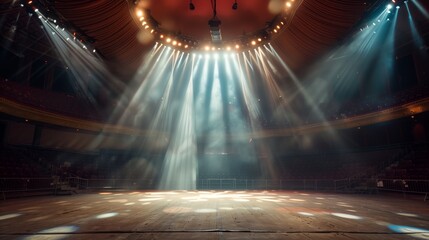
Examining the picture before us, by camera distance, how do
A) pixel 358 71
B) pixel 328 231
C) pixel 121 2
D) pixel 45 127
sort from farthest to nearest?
1. pixel 358 71
2. pixel 45 127
3. pixel 121 2
4. pixel 328 231

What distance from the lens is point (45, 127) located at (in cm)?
1822

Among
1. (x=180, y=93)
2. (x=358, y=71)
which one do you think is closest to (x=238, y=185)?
(x=180, y=93)

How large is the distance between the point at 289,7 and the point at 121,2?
6430 millimetres

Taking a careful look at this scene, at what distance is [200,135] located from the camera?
23.2 metres

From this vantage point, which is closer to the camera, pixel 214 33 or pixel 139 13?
pixel 139 13

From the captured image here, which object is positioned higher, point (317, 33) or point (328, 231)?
point (317, 33)

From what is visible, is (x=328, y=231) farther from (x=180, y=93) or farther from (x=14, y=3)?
(x=180, y=93)

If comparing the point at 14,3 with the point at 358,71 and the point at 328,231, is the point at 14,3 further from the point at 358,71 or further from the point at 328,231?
the point at 358,71

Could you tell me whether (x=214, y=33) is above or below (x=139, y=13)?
below

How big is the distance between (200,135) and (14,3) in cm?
1612

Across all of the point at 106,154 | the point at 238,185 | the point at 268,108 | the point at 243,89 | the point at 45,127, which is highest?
the point at 243,89

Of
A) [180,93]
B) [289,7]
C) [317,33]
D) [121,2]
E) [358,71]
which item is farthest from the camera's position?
[180,93]

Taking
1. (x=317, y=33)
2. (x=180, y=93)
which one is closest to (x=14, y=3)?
(x=317, y=33)

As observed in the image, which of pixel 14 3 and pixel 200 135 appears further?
pixel 200 135
